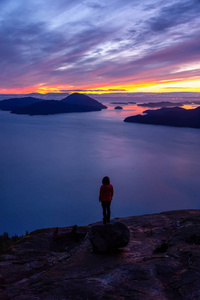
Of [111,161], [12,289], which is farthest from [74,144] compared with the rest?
[12,289]

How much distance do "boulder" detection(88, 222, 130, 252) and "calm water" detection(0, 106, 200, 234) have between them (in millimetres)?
30658

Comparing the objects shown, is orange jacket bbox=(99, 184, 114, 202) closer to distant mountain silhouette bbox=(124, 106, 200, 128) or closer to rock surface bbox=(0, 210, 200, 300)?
rock surface bbox=(0, 210, 200, 300)

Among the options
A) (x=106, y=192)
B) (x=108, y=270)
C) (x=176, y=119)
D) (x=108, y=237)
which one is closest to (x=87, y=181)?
(x=106, y=192)

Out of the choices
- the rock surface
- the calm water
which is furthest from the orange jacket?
the calm water

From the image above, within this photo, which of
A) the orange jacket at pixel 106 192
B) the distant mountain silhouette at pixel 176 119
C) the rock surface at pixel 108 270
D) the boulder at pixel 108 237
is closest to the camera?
the rock surface at pixel 108 270

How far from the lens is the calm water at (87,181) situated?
40125mm

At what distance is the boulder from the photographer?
302 inches

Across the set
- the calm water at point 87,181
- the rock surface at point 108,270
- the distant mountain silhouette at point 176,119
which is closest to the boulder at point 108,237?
the rock surface at point 108,270

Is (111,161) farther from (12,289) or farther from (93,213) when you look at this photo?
(12,289)

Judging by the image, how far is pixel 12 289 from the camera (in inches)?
229

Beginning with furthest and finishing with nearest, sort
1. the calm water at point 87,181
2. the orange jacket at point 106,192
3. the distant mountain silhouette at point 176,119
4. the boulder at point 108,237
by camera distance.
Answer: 1. the distant mountain silhouette at point 176,119
2. the calm water at point 87,181
3. the orange jacket at point 106,192
4. the boulder at point 108,237

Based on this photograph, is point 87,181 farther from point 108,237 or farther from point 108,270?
point 108,270

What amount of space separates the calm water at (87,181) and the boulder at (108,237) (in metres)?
30.7

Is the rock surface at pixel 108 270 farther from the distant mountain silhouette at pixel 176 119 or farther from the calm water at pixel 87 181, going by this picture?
the distant mountain silhouette at pixel 176 119
